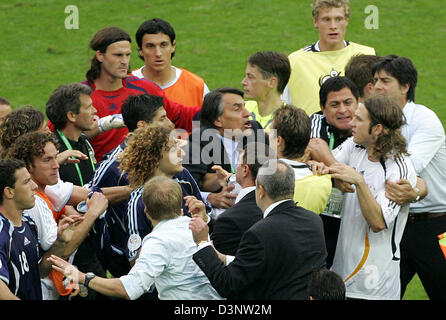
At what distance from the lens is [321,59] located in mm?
8523

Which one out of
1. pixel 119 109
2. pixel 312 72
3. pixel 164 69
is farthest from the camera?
pixel 164 69

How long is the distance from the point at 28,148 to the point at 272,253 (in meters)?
2.02

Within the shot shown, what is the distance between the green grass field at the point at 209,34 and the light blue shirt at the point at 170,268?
29.1 ft

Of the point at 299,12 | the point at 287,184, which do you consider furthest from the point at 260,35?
the point at 287,184

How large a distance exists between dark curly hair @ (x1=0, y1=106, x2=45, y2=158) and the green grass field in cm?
764

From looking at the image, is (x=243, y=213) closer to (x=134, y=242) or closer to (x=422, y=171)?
(x=134, y=242)

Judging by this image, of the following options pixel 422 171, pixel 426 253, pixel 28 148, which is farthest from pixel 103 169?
pixel 426 253

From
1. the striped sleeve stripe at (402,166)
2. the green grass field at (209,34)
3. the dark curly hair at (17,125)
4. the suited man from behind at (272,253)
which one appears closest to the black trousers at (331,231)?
the striped sleeve stripe at (402,166)

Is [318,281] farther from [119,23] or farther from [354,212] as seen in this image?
[119,23]

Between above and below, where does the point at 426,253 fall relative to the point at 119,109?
below

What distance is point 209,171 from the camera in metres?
7.21

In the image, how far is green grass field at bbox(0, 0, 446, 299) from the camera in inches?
586

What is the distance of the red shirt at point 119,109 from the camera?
25.9 ft

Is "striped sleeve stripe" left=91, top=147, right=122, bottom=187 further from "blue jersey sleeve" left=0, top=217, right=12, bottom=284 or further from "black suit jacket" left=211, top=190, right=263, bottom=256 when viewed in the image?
"black suit jacket" left=211, top=190, right=263, bottom=256
